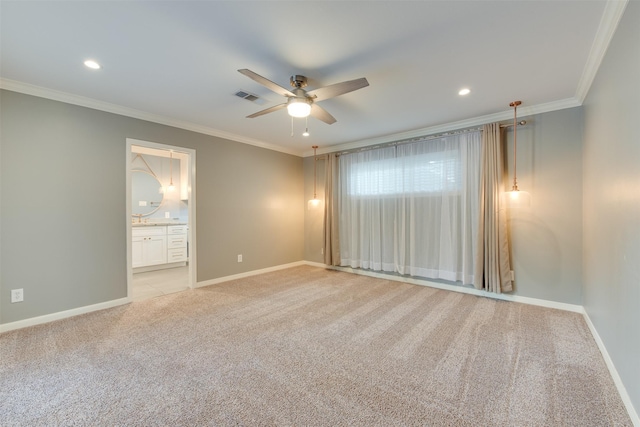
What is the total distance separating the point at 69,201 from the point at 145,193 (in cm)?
291

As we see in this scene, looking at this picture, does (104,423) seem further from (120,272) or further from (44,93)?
(44,93)

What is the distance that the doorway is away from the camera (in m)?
4.10

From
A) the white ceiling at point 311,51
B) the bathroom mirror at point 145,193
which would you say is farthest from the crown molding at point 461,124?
the bathroom mirror at point 145,193

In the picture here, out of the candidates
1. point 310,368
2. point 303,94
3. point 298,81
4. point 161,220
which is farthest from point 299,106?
point 161,220

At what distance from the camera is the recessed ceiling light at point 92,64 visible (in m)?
2.23

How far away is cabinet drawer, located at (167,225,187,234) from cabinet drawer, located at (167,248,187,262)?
378mm

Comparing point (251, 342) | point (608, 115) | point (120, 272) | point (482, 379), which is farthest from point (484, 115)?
point (120, 272)

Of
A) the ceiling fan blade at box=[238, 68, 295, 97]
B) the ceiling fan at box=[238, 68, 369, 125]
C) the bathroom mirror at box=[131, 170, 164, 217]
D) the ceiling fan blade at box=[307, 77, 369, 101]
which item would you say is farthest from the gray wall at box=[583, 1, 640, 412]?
the bathroom mirror at box=[131, 170, 164, 217]

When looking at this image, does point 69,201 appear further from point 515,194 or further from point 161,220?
point 515,194

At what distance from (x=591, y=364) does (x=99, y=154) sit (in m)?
5.23

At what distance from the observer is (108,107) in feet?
10.3

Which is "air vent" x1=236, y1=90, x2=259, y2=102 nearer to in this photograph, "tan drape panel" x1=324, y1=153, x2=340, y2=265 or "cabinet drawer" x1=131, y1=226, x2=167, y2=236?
"tan drape panel" x1=324, y1=153, x2=340, y2=265

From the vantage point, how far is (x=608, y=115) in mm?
1951

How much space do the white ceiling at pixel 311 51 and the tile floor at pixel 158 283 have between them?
8.25ft
